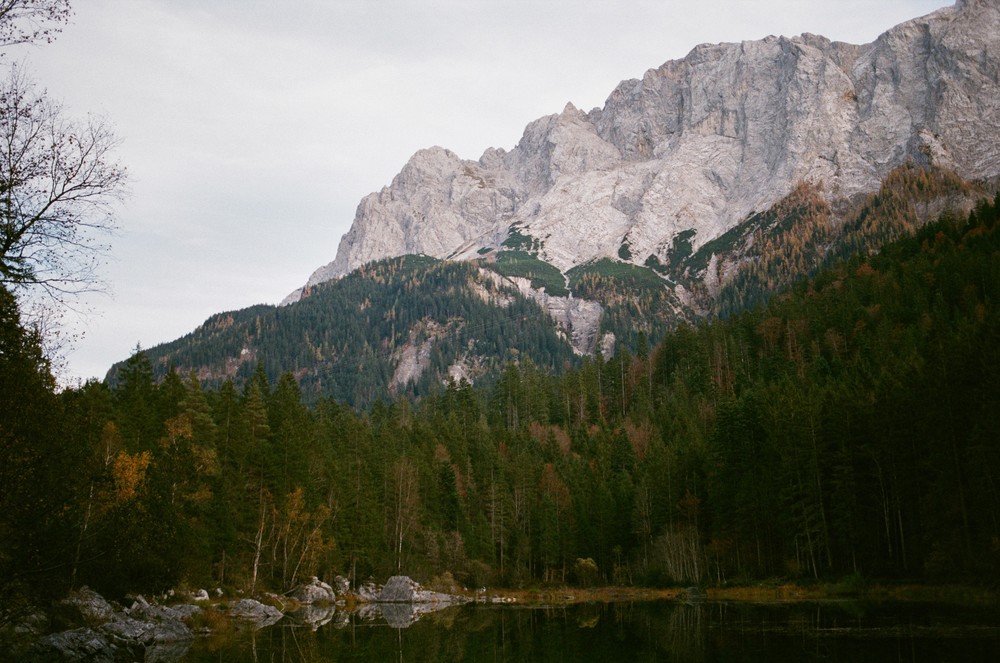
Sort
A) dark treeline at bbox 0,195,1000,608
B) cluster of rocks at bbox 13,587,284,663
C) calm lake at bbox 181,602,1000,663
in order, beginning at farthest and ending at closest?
calm lake at bbox 181,602,1000,663 < cluster of rocks at bbox 13,587,284,663 < dark treeline at bbox 0,195,1000,608

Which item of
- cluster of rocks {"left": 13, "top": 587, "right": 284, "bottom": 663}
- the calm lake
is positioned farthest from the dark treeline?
the calm lake

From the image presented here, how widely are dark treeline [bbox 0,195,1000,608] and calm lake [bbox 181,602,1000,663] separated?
26.1 ft

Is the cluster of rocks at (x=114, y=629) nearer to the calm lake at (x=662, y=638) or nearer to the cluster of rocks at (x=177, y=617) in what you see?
the cluster of rocks at (x=177, y=617)

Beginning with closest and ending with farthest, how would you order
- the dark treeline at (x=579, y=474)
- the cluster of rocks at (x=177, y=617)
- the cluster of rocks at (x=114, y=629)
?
1. the dark treeline at (x=579, y=474)
2. the cluster of rocks at (x=114, y=629)
3. the cluster of rocks at (x=177, y=617)

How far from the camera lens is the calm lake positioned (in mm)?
27281

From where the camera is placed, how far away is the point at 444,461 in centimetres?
9281

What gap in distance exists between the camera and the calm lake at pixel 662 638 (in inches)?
1074

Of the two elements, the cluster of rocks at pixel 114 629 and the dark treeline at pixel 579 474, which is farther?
the cluster of rocks at pixel 114 629

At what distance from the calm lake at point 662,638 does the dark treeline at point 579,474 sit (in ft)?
26.1

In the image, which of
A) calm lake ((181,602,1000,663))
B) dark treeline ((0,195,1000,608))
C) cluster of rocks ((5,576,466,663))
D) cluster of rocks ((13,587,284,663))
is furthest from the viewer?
calm lake ((181,602,1000,663))

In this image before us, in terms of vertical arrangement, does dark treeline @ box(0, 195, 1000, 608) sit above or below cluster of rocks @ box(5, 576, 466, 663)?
above

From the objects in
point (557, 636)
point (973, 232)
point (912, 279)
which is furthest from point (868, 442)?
point (973, 232)

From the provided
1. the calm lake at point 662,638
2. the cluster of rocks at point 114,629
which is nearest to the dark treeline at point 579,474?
the cluster of rocks at point 114,629

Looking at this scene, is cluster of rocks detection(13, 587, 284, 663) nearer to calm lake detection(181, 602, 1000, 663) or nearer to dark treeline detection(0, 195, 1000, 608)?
dark treeline detection(0, 195, 1000, 608)
